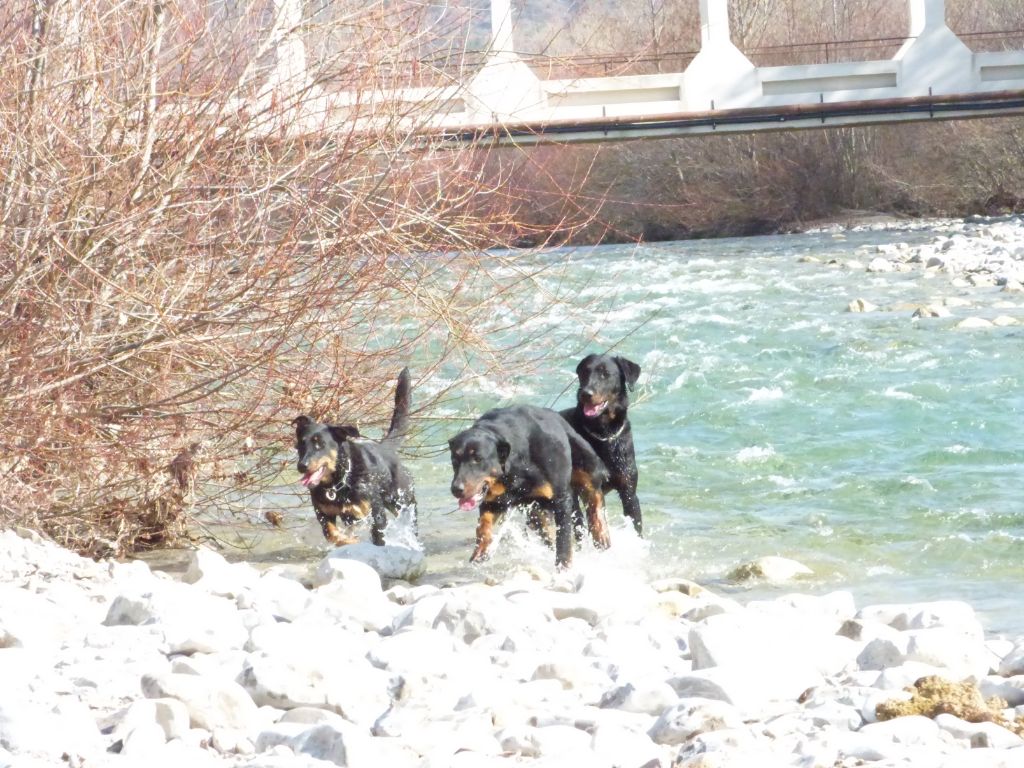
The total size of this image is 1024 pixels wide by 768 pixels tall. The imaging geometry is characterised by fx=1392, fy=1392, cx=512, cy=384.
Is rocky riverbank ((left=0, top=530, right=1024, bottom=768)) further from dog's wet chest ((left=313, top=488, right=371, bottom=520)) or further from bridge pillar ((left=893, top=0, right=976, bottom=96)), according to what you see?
bridge pillar ((left=893, top=0, right=976, bottom=96))

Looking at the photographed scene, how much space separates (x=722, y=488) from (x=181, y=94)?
4633mm

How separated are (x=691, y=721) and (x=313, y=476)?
345cm

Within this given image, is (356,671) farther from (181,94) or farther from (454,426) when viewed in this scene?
(454,426)

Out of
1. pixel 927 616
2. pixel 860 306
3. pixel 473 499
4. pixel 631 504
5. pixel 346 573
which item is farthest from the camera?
pixel 860 306

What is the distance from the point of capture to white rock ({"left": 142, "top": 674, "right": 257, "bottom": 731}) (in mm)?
3641

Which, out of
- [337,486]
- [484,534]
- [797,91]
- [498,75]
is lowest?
[484,534]

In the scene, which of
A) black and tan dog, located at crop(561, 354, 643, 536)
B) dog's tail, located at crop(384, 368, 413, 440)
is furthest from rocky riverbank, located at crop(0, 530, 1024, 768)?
black and tan dog, located at crop(561, 354, 643, 536)

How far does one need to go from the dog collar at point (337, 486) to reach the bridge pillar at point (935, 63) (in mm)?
24936

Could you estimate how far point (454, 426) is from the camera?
32.4 ft

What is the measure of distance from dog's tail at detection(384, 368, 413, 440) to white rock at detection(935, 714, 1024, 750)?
3728mm

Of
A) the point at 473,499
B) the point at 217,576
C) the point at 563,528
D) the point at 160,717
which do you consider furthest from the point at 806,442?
the point at 160,717

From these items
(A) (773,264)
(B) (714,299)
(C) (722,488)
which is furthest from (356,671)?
(A) (773,264)

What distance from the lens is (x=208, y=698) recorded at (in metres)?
3.69

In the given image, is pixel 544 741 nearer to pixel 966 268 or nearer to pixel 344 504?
pixel 344 504
